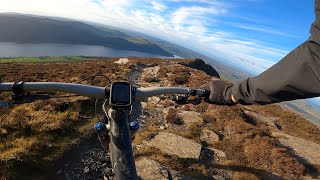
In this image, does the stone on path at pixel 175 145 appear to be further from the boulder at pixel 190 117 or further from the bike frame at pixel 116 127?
the bike frame at pixel 116 127

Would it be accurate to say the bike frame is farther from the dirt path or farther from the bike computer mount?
the dirt path

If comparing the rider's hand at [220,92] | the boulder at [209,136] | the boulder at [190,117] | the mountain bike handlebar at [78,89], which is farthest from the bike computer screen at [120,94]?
the boulder at [190,117]

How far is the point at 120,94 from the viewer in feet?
14.9

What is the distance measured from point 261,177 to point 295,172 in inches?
79.7

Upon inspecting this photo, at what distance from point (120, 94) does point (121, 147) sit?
2.83 feet

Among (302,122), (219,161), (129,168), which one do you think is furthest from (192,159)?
(302,122)

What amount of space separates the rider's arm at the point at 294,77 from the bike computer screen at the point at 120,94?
7.01 feet

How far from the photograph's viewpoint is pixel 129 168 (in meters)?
4.32

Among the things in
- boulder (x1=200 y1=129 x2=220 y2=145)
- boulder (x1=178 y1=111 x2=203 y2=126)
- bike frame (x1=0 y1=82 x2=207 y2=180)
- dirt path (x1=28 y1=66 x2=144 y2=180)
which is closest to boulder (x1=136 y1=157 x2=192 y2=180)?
dirt path (x1=28 y1=66 x2=144 y2=180)

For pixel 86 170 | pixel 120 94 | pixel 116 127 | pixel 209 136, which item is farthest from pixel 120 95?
pixel 209 136

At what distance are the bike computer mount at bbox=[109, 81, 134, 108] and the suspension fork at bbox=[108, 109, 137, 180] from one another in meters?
0.14

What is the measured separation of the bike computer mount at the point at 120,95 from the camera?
445 centimetres

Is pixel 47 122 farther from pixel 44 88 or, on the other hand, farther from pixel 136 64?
pixel 136 64

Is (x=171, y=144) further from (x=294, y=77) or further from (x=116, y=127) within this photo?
(x=294, y=77)
